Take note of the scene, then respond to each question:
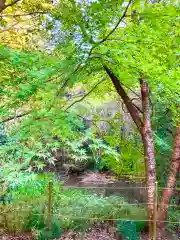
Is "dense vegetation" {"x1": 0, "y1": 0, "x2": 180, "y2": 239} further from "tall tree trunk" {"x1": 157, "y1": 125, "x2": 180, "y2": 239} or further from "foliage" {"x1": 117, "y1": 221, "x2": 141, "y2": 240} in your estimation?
"foliage" {"x1": 117, "y1": 221, "x2": 141, "y2": 240}

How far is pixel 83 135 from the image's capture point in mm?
2854

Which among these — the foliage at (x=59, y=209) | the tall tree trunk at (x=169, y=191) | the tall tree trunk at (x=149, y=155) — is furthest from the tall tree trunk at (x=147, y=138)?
the foliage at (x=59, y=209)

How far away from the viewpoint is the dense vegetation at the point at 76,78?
5.55 ft

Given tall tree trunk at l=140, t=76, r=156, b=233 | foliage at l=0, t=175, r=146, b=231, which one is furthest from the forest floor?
tall tree trunk at l=140, t=76, r=156, b=233

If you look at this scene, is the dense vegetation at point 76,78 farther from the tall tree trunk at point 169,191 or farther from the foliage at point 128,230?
the foliage at point 128,230

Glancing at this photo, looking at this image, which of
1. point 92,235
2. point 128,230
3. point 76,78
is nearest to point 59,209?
point 92,235

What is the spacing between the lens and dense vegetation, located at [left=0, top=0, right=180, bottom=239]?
1.69 metres

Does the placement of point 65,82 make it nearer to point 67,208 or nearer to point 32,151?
point 32,151

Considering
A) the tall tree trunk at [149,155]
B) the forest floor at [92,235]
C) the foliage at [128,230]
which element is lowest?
the forest floor at [92,235]

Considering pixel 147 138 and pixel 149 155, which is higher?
pixel 147 138

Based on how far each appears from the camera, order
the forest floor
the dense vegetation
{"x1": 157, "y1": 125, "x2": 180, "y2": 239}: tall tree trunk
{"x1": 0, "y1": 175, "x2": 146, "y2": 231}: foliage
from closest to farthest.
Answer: the dense vegetation → the forest floor → {"x1": 0, "y1": 175, "x2": 146, "y2": 231}: foliage → {"x1": 157, "y1": 125, "x2": 180, "y2": 239}: tall tree trunk

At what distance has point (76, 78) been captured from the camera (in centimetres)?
196

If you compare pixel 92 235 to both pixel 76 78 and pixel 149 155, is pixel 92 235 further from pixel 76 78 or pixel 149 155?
pixel 76 78

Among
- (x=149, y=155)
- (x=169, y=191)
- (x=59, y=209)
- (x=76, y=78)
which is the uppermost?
(x=76, y=78)
